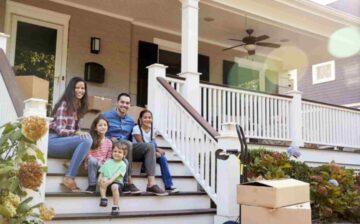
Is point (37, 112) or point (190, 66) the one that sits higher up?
point (190, 66)

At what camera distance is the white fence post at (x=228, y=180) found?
421 centimetres

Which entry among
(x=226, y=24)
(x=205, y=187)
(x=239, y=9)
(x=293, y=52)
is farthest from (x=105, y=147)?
(x=293, y=52)

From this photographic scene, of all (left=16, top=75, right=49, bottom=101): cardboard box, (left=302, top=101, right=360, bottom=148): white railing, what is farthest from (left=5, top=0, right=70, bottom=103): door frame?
(left=302, top=101, right=360, bottom=148): white railing

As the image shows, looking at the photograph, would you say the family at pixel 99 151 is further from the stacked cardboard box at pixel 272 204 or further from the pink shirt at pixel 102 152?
the stacked cardboard box at pixel 272 204

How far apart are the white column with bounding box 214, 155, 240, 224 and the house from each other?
0.02m

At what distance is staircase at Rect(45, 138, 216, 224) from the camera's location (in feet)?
12.3

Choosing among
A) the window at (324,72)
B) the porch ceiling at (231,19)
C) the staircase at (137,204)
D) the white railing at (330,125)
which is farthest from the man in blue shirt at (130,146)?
the window at (324,72)

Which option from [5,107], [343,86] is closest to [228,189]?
[5,107]

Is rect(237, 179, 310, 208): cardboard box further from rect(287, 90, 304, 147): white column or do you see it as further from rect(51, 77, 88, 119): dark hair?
rect(287, 90, 304, 147): white column

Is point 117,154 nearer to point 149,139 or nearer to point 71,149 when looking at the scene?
point 71,149

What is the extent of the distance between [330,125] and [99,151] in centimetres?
524

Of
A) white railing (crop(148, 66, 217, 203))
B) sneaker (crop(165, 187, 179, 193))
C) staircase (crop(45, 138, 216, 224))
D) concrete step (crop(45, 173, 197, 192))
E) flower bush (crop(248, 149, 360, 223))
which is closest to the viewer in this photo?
staircase (crop(45, 138, 216, 224))

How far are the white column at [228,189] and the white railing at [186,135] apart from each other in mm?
230

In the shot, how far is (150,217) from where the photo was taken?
402cm
